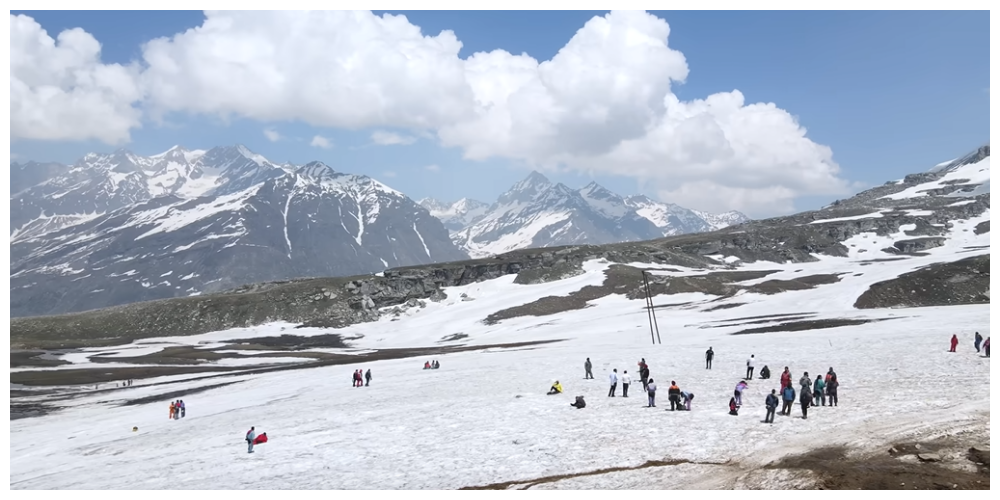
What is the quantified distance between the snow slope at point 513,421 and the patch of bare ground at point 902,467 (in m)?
1.39

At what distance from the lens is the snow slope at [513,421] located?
26.1m

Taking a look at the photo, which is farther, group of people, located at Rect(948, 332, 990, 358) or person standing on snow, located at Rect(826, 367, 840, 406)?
group of people, located at Rect(948, 332, 990, 358)

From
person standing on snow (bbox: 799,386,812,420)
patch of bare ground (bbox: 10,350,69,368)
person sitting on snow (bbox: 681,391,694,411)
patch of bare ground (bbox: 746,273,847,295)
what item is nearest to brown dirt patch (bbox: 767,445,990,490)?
person standing on snow (bbox: 799,386,812,420)

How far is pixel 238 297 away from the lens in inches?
6560

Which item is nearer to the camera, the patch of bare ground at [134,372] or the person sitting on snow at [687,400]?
the person sitting on snow at [687,400]

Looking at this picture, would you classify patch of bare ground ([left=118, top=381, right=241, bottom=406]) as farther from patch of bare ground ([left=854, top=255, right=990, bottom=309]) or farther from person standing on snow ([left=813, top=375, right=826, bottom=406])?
patch of bare ground ([left=854, top=255, right=990, bottom=309])

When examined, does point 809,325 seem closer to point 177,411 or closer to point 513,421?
point 513,421

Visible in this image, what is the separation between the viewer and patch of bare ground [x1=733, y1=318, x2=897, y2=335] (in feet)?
223

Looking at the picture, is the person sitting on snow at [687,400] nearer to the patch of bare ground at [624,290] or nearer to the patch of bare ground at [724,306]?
the patch of bare ground at [724,306]

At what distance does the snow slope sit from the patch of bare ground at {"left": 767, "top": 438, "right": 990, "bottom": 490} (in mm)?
1393

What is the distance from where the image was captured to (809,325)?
234 feet

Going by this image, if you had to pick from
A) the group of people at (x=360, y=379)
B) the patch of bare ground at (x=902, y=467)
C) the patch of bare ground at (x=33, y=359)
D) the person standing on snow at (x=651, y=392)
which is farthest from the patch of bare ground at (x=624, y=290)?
the patch of bare ground at (x=902, y=467)

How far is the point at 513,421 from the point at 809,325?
5182cm

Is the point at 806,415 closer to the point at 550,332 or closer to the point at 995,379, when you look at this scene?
the point at 995,379
